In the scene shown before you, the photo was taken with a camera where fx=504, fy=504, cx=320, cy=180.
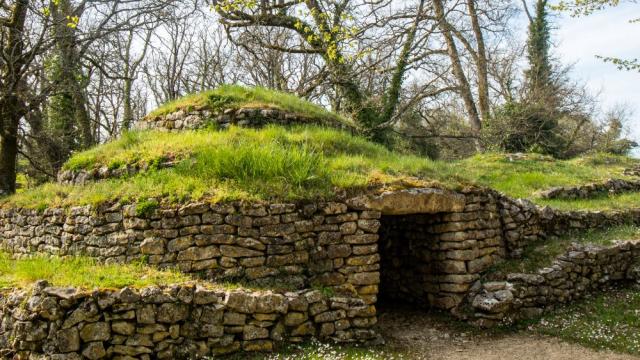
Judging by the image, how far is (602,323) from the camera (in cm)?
662

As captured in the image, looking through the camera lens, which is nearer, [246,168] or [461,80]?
[246,168]

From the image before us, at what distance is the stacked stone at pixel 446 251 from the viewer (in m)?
7.02

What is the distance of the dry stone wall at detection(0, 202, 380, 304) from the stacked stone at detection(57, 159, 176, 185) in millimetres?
864

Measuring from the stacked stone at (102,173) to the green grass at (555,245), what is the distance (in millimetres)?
5072

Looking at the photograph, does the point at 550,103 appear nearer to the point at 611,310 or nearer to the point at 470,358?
the point at 611,310

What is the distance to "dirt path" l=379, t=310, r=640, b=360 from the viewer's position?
573cm

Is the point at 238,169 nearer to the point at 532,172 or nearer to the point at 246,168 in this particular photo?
the point at 246,168

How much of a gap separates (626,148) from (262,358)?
20.8 meters

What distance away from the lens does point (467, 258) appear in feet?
23.0

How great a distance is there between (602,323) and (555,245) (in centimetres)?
148

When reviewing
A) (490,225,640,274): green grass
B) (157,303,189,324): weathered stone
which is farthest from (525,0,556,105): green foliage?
(157,303,189,324): weathered stone

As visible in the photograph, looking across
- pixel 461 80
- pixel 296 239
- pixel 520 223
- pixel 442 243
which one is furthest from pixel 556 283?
pixel 461 80

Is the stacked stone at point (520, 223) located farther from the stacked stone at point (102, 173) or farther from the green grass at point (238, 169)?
→ the stacked stone at point (102, 173)

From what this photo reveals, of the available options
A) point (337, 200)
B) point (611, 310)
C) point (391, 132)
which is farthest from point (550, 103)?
point (337, 200)
